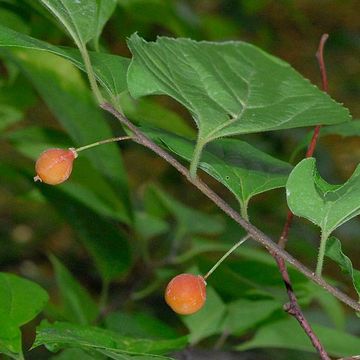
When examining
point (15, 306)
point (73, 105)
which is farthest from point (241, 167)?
point (73, 105)

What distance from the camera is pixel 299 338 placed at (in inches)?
37.4

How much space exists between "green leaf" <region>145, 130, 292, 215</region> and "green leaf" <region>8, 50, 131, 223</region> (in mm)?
333

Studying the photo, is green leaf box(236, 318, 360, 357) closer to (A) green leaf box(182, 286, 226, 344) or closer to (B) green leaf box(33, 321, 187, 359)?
(A) green leaf box(182, 286, 226, 344)

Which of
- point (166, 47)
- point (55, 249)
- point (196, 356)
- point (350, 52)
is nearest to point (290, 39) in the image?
point (350, 52)

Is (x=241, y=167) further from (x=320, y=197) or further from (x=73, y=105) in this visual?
(x=73, y=105)

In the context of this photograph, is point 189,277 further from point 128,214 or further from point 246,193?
point 128,214

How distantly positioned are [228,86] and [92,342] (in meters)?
0.20

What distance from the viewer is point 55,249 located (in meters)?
2.48


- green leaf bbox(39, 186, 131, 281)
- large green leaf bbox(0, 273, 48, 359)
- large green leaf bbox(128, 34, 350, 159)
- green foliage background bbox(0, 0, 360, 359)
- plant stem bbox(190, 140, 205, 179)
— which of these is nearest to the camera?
large green leaf bbox(128, 34, 350, 159)

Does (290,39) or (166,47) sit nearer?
(166,47)

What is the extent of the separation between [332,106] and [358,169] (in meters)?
0.06

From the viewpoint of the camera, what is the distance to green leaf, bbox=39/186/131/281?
1.02m

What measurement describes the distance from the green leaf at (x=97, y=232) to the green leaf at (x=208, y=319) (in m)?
0.12

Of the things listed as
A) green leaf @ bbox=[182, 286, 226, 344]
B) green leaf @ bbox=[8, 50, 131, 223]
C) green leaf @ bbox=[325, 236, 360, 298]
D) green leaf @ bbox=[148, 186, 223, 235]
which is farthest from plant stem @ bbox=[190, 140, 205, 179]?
green leaf @ bbox=[148, 186, 223, 235]
